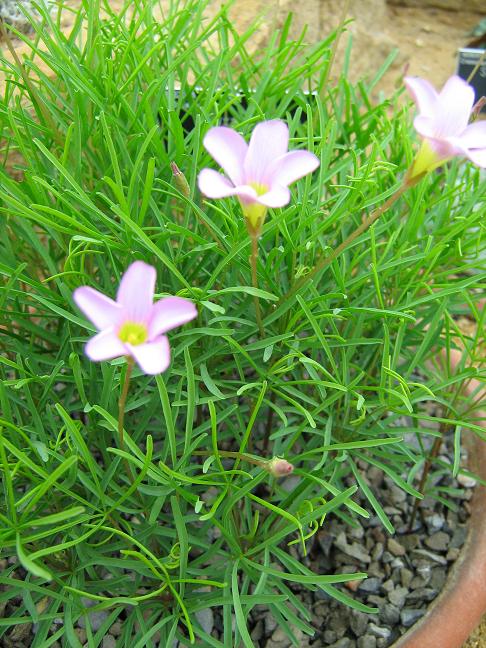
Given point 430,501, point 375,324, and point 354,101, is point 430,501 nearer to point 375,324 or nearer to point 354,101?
point 375,324

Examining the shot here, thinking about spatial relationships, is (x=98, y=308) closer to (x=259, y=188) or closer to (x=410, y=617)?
(x=259, y=188)

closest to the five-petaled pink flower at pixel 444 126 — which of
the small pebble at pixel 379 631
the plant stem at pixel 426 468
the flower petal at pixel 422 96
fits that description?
the flower petal at pixel 422 96

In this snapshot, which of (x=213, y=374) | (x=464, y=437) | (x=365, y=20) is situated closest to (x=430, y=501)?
(x=464, y=437)

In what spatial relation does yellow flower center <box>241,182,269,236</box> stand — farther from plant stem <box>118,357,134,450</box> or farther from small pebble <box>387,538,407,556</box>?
small pebble <box>387,538,407,556</box>

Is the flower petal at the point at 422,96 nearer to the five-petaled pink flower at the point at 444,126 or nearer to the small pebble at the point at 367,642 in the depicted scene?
the five-petaled pink flower at the point at 444,126

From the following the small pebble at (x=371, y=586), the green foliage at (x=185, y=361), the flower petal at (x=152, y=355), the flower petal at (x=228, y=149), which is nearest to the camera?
the flower petal at (x=152, y=355)

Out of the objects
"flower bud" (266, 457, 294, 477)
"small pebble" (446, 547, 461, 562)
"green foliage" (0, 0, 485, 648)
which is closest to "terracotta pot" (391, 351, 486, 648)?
"small pebble" (446, 547, 461, 562)
